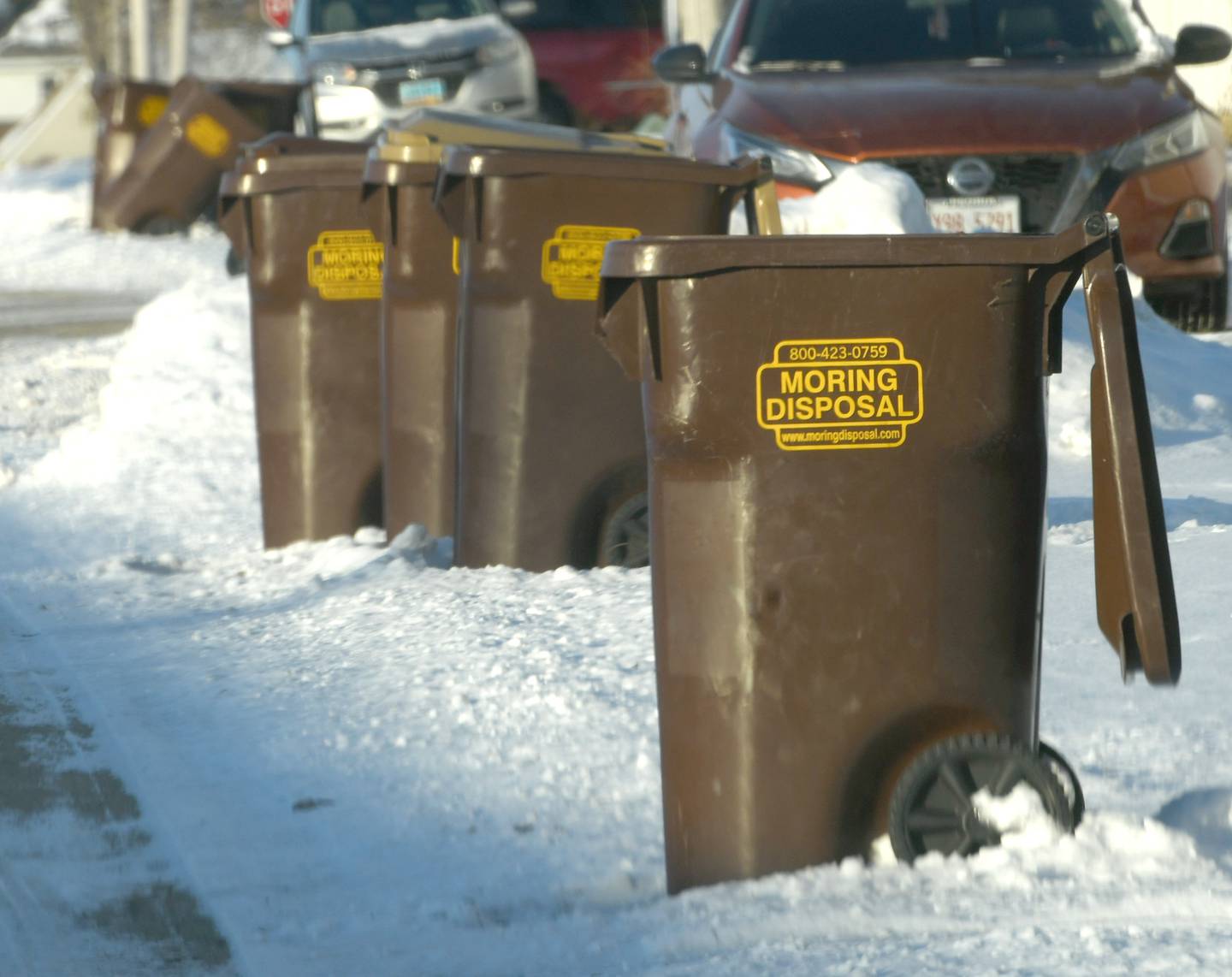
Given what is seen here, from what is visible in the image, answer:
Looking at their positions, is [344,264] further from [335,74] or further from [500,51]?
[500,51]

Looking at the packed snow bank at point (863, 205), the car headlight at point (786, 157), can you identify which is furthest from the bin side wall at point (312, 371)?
the car headlight at point (786, 157)

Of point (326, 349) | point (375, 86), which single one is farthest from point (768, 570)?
point (375, 86)

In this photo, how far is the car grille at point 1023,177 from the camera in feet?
26.1

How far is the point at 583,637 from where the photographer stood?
4.61 m

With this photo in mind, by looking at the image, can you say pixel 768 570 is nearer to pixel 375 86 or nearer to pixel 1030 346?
pixel 1030 346

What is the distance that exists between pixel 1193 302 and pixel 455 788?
5.94m

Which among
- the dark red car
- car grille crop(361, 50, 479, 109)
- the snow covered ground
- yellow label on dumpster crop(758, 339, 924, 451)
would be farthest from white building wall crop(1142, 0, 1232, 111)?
yellow label on dumpster crop(758, 339, 924, 451)

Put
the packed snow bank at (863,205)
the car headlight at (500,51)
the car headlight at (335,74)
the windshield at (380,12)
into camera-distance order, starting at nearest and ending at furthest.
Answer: the packed snow bank at (863,205) → the car headlight at (335,74) → the windshield at (380,12) → the car headlight at (500,51)

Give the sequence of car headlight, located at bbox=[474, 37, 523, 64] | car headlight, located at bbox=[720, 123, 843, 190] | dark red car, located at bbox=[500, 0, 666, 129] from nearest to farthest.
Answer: car headlight, located at bbox=[720, 123, 843, 190], car headlight, located at bbox=[474, 37, 523, 64], dark red car, located at bbox=[500, 0, 666, 129]

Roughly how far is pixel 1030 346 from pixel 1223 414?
496cm

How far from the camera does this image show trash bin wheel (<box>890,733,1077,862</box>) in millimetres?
3018

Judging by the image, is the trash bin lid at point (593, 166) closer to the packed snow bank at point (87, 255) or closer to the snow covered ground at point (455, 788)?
the snow covered ground at point (455, 788)

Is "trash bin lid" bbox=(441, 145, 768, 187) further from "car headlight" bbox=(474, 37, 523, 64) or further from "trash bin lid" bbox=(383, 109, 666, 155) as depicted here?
"car headlight" bbox=(474, 37, 523, 64)

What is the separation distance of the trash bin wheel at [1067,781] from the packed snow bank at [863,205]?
418 cm
